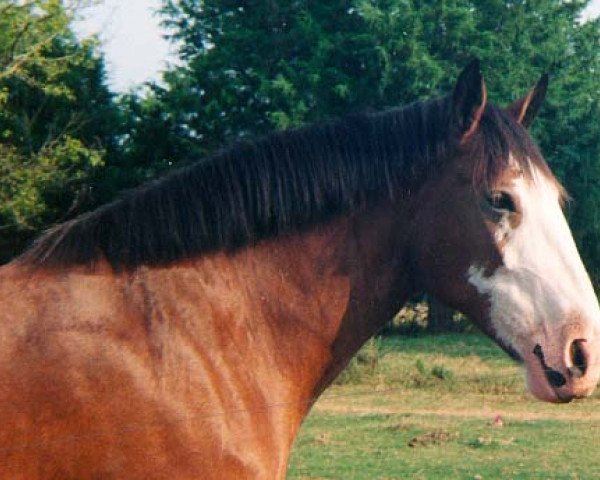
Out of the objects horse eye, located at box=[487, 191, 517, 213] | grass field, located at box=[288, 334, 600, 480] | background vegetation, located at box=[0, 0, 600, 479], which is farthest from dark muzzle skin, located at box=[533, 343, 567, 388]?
background vegetation, located at box=[0, 0, 600, 479]

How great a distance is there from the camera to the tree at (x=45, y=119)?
64.3ft

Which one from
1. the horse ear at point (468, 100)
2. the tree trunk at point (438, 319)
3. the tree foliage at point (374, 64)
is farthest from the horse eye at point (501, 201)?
the tree trunk at point (438, 319)

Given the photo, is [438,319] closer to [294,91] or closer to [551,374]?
[294,91]

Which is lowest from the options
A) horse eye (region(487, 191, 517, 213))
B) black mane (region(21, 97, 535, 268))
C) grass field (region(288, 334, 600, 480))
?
grass field (region(288, 334, 600, 480))

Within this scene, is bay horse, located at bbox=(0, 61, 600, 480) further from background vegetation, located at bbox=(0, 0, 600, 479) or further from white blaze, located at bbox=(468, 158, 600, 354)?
background vegetation, located at bbox=(0, 0, 600, 479)

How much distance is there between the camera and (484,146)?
3.21 metres

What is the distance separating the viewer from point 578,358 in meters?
2.99

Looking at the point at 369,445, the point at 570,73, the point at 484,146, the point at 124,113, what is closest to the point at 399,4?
the point at 570,73

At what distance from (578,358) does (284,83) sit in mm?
21145

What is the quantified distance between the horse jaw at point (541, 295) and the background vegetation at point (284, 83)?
1844 cm

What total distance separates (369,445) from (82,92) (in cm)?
1572

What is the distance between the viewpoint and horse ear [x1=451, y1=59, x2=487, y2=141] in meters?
3.14

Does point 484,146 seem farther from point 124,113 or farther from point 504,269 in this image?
point 124,113

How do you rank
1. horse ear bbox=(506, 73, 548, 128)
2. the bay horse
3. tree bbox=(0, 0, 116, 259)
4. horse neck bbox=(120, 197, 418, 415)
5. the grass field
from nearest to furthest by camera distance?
the bay horse → horse neck bbox=(120, 197, 418, 415) → horse ear bbox=(506, 73, 548, 128) → the grass field → tree bbox=(0, 0, 116, 259)
